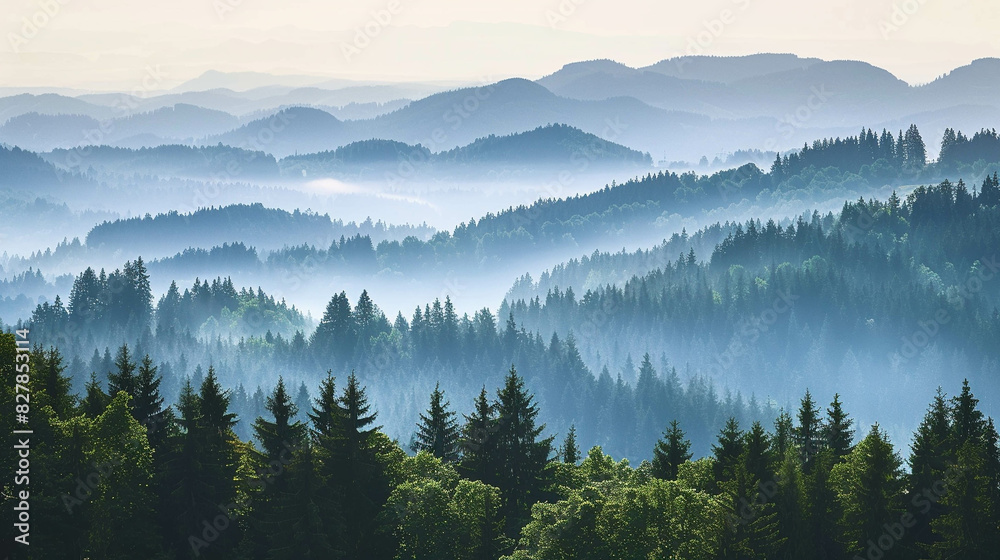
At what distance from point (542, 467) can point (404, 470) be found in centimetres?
771

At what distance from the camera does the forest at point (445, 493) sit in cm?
5266

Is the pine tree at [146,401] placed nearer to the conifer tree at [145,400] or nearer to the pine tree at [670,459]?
the conifer tree at [145,400]

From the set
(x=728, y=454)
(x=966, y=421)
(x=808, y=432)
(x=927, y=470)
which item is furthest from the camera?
(x=808, y=432)

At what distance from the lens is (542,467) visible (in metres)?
63.8

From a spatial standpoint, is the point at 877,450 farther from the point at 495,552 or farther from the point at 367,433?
the point at 367,433

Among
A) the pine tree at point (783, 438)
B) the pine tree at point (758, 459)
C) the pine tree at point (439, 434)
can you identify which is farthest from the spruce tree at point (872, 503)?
the pine tree at point (439, 434)

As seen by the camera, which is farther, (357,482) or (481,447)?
(481,447)

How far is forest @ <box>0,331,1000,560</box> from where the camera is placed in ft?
173

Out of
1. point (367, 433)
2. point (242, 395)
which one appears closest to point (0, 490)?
point (367, 433)

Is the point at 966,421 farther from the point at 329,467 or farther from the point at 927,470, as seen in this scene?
the point at 329,467

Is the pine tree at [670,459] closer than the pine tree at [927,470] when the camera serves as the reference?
No

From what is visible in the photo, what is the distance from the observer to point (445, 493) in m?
57.7

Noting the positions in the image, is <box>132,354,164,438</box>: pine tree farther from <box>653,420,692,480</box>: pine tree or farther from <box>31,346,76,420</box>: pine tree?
<box>653,420,692,480</box>: pine tree

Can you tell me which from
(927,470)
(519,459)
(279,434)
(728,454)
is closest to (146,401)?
(279,434)
